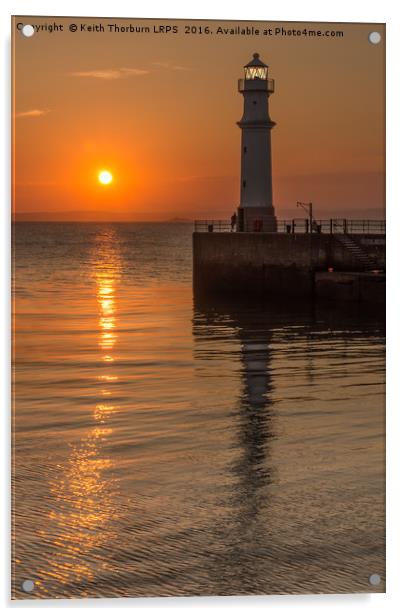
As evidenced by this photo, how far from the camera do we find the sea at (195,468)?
18.7 feet

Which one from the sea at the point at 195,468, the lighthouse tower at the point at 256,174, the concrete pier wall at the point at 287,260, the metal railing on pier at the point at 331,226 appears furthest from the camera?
the lighthouse tower at the point at 256,174

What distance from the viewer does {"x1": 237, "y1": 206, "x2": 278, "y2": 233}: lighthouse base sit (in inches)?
1058

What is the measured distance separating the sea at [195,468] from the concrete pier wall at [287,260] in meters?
8.84

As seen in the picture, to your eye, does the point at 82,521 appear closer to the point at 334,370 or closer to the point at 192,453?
the point at 192,453

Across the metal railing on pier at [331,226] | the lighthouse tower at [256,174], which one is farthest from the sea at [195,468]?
the lighthouse tower at [256,174]

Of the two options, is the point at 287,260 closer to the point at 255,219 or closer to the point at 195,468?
the point at 255,219

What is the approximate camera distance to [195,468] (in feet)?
25.5

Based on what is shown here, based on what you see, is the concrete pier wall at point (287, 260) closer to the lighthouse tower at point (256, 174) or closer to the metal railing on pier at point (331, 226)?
the metal railing on pier at point (331, 226)

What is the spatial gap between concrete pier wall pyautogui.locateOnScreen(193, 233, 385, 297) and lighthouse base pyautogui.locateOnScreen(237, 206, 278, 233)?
895mm

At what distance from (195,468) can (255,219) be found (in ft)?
64.1

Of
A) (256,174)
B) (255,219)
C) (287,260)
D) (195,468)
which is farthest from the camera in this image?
(256,174)

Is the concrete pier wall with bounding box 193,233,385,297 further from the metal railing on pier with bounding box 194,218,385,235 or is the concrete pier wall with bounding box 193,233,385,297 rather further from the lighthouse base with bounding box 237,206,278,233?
the lighthouse base with bounding box 237,206,278,233

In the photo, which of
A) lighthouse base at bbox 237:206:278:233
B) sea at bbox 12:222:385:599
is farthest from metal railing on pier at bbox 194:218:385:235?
sea at bbox 12:222:385:599

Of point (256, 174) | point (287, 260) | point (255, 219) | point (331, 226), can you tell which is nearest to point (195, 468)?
point (287, 260)
